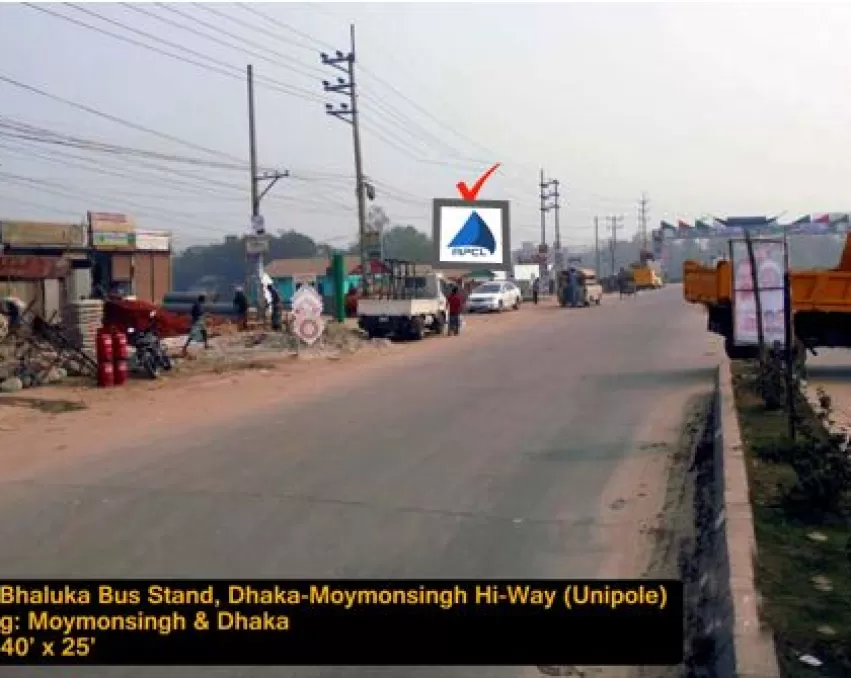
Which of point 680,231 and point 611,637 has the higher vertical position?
point 680,231

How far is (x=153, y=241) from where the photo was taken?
54.0 meters

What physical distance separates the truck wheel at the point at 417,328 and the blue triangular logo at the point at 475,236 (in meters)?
13.2

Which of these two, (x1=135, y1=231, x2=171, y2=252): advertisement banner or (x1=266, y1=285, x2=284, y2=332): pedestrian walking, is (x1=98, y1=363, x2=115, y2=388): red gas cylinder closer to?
(x1=266, y1=285, x2=284, y2=332): pedestrian walking

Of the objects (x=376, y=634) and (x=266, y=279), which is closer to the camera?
(x=376, y=634)

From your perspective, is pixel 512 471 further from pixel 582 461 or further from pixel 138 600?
pixel 138 600

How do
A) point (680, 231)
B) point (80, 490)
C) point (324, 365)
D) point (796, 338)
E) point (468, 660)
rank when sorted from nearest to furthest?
point (468, 660), point (80, 490), point (796, 338), point (324, 365), point (680, 231)

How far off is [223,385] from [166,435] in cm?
615

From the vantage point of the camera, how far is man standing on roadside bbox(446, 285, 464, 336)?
3331 cm

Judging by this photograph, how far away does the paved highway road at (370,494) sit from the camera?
6.66m

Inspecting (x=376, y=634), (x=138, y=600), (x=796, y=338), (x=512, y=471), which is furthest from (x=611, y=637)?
(x=796, y=338)

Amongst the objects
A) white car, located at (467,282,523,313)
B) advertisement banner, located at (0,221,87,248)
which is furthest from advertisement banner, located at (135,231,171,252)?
white car, located at (467,282,523,313)

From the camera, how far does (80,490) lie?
357 inches

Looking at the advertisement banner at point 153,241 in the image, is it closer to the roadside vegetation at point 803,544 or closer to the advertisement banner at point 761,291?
the advertisement banner at point 761,291

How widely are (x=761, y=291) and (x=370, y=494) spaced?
20.2 feet
